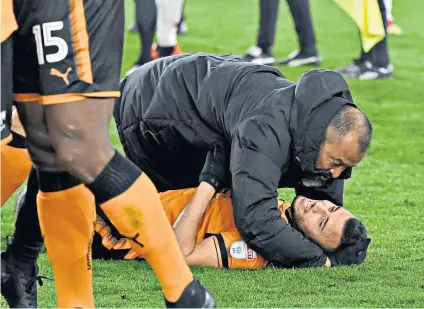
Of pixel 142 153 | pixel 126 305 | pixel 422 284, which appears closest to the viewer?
pixel 126 305

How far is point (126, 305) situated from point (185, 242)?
0.60 meters

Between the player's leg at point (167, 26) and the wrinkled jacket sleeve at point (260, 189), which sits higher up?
the wrinkled jacket sleeve at point (260, 189)

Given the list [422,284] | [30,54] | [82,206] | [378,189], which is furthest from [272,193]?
[378,189]

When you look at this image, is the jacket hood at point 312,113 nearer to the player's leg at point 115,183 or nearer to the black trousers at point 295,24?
the player's leg at point 115,183

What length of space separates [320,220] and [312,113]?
1.72 feet

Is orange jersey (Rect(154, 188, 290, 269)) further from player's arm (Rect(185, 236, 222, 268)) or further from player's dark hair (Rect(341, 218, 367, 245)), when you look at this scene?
player's dark hair (Rect(341, 218, 367, 245))

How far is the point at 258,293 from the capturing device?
12.7 ft

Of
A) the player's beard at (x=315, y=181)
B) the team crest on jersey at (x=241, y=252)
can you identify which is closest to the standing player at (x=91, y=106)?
the team crest on jersey at (x=241, y=252)

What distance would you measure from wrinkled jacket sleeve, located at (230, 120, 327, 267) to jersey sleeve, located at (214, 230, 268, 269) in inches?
4.0

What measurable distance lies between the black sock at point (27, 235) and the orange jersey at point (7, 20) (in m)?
0.72

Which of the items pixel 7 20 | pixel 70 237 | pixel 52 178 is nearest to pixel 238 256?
pixel 70 237

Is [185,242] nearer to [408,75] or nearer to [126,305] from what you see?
[126,305]

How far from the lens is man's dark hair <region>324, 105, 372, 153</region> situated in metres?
4.08

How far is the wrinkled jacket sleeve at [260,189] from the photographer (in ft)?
13.1
